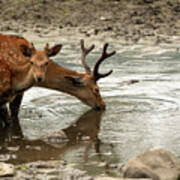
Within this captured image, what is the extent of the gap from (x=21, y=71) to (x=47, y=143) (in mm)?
1203

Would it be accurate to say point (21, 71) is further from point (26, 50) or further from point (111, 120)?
point (111, 120)

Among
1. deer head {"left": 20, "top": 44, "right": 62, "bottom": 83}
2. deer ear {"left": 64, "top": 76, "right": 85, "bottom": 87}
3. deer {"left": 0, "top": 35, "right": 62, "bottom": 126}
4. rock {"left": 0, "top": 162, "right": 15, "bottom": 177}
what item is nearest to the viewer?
rock {"left": 0, "top": 162, "right": 15, "bottom": 177}

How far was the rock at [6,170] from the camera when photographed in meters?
6.02

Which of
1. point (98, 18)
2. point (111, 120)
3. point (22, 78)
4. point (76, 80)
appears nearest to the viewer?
point (22, 78)

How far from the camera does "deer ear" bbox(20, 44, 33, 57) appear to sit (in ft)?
26.5

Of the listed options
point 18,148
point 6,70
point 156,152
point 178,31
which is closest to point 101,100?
point 6,70

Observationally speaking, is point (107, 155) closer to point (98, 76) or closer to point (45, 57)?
point (45, 57)

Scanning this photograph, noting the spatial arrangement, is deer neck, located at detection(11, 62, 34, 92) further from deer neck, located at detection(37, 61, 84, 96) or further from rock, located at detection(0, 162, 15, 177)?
rock, located at detection(0, 162, 15, 177)

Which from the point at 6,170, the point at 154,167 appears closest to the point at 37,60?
the point at 6,170

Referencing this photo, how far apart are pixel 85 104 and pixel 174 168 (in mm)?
4180

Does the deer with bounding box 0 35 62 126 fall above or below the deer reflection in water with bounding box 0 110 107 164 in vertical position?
above

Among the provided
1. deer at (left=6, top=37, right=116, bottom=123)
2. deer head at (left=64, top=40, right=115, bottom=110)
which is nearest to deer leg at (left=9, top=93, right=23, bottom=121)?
deer at (left=6, top=37, right=116, bottom=123)

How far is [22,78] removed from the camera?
8.24 metres

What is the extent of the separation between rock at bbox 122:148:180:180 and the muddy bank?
1042 centimetres
